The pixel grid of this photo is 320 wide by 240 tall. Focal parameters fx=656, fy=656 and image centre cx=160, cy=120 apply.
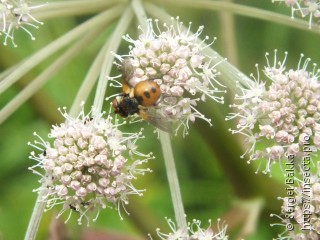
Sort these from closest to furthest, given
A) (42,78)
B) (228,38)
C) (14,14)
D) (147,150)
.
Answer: (14,14) < (42,78) < (228,38) < (147,150)

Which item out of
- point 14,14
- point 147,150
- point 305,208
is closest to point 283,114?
point 305,208

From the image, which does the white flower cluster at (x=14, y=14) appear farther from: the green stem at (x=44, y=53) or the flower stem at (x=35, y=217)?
the flower stem at (x=35, y=217)

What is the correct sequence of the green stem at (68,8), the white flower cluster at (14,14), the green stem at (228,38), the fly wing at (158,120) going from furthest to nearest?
1. the green stem at (228,38)
2. the green stem at (68,8)
3. the white flower cluster at (14,14)
4. the fly wing at (158,120)

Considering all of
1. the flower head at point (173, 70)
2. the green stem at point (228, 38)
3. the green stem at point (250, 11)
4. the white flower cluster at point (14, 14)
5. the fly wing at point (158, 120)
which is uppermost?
the green stem at point (228, 38)

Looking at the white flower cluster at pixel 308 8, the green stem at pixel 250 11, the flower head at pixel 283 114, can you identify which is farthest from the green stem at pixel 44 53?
the white flower cluster at pixel 308 8

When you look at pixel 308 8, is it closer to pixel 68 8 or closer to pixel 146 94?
pixel 146 94

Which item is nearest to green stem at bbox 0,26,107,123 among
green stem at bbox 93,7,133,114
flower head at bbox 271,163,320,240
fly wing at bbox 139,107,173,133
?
green stem at bbox 93,7,133,114

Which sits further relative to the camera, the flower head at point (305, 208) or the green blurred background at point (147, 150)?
the green blurred background at point (147, 150)

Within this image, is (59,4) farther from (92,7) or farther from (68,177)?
(68,177)
